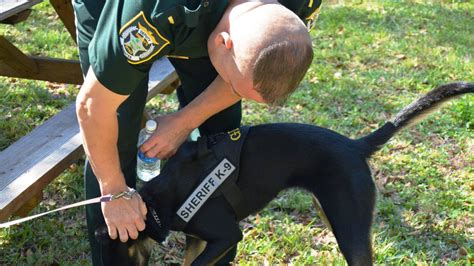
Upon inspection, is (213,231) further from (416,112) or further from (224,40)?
(416,112)

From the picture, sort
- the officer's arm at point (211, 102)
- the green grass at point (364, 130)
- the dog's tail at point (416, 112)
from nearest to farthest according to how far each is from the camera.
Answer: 1. the officer's arm at point (211, 102)
2. the dog's tail at point (416, 112)
3. the green grass at point (364, 130)

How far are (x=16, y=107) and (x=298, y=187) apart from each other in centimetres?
259

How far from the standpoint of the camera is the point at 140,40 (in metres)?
1.74

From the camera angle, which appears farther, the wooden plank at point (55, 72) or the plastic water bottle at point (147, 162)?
the wooden plank at point (55, 72)

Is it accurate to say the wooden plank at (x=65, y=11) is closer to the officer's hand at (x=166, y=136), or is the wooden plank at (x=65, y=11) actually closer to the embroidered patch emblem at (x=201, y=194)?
the officer's hand at (x=166, y=136)

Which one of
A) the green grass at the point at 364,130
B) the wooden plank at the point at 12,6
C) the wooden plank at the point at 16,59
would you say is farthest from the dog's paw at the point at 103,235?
the wooden plank at the point at 16,59

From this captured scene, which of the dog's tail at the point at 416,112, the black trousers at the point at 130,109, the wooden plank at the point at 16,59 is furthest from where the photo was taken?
the wooden plank at the point at 16,59

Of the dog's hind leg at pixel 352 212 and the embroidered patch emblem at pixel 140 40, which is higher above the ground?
the embroidered patch emblem at pixel 140 40

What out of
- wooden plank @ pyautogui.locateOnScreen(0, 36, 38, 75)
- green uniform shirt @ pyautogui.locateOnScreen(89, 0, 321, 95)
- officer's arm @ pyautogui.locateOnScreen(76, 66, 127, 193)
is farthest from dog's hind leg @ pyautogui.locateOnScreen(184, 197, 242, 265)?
wooden plank @ pyautogui.locateOnScreen(0, 36, 38, 75)

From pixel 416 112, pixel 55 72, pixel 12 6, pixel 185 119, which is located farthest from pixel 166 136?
pixel 55 72

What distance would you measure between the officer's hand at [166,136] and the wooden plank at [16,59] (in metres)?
1.99

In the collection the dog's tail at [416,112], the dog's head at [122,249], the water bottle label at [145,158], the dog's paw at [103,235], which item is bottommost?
the dog's tail at [416,112]

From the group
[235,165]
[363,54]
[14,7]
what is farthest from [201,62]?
[363,54]

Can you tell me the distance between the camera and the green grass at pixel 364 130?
3.15 meters
